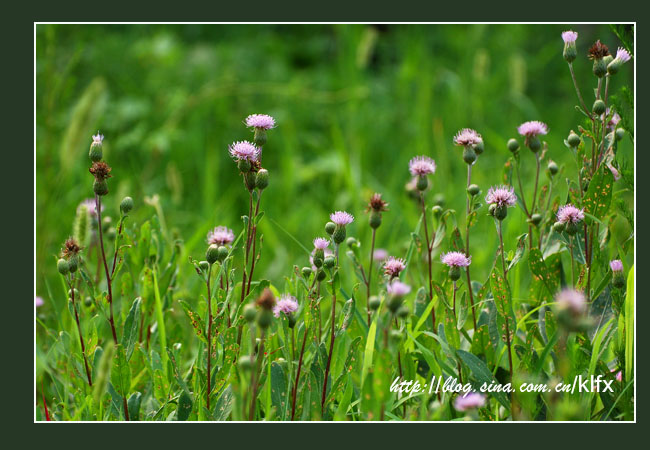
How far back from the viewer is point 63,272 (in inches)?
63.9

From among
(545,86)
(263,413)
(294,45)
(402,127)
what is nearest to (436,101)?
(402,127)

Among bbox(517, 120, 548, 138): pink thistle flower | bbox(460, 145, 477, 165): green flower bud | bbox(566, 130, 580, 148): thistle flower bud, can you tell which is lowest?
bbox(460, 145, 477, 165): green flower bud

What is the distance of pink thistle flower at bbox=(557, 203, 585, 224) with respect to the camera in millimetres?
1644

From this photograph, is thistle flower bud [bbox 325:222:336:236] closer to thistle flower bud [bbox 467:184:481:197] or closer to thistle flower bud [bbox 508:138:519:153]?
thistle flower bud [bbox 467:184:481:197]

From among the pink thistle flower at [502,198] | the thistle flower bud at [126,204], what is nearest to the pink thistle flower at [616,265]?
the pink thistle flower at [502,198]

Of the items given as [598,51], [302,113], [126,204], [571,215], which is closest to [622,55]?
[598,51]

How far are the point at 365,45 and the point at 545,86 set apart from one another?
1.83 m

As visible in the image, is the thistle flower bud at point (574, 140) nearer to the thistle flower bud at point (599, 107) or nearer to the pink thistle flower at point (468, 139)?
the thistle flower bud at point (599, 107)

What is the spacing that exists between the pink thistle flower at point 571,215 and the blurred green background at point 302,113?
157 centimetres

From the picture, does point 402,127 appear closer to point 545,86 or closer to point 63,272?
point 545,86

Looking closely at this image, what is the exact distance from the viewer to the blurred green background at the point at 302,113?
3.62 metres

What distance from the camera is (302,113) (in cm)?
470

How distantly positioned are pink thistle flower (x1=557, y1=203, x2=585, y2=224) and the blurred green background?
157 cm

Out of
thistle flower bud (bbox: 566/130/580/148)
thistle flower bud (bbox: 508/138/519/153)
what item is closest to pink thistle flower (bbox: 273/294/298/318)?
thistle flower bud (bbox: 508/138/519/153)
